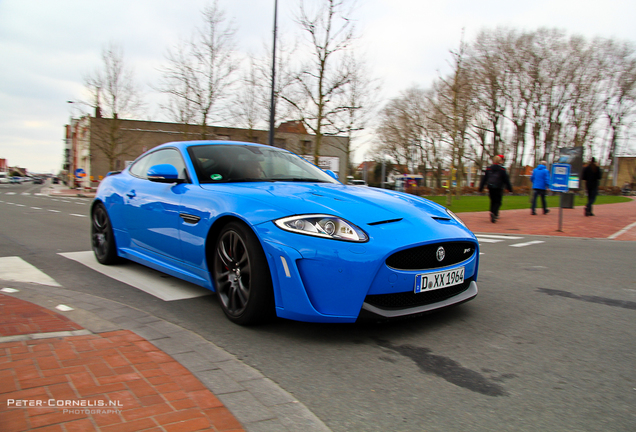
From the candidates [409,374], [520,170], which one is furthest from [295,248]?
[520,170]

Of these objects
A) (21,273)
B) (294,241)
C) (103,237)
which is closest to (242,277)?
(294,241)

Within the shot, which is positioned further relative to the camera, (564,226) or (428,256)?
(564,226)

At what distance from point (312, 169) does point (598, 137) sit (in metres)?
53.8

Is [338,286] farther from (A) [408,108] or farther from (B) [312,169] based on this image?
(A) [408,108]

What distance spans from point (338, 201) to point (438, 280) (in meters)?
0.88

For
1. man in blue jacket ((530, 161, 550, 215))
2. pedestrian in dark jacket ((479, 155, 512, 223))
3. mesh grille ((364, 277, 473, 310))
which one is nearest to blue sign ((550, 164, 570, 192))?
pedestrian in dark jacket ((479, 155, 512, 223))

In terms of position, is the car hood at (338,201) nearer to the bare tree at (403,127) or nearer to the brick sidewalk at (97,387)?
the brick sidewalk at (97,387)

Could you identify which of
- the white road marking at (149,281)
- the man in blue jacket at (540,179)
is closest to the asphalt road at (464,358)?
the white road marking at (149,281)

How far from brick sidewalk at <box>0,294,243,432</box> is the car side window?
1.79m

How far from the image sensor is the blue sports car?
2.96 metres

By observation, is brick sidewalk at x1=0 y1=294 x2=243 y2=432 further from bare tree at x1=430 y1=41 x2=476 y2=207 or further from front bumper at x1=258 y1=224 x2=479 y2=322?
bare tree at x1=430 y1=41 x2=476 y2=207

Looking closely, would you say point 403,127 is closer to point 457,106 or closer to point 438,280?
point 457,106

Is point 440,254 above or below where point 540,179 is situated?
below

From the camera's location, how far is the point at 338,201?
11.2 ft
